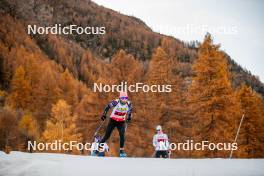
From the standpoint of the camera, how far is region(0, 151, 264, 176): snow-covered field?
6777 mm

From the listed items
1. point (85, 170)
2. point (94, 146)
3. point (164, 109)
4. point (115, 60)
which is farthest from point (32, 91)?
point (85, 170)

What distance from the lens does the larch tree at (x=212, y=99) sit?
79.6 ft

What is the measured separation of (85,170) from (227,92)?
19.3 meters

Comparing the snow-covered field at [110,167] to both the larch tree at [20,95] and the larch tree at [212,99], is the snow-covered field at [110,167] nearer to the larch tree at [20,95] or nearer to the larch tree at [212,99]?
the larch tree at [212,99]

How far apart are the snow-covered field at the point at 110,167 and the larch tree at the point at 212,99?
650 inches

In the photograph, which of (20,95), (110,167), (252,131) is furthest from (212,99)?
(20,95)

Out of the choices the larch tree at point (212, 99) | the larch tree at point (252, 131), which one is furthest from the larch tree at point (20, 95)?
the larch tree at point (252, 131)

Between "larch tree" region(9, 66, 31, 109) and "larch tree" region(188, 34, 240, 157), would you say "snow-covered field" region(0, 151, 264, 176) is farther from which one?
"larch tree" region(9, 66, 31, 109)

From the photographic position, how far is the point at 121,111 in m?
11.8

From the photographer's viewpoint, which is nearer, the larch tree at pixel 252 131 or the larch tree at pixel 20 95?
the larch tree at pixel 252 131

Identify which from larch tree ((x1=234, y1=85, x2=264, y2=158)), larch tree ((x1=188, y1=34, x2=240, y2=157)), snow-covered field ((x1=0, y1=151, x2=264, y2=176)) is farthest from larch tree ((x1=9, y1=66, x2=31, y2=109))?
snow-covered field ((x1=0, y1=151, x2=264, y2=176))

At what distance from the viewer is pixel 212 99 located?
2434cm

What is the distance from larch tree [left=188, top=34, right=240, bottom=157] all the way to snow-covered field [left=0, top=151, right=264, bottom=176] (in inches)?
650

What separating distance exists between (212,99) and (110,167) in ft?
59.3
